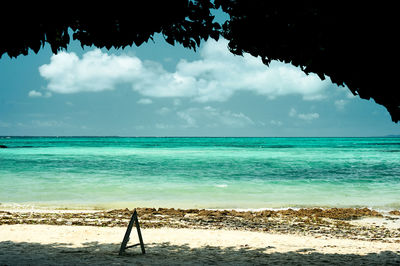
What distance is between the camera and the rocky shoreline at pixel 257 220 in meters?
9.65

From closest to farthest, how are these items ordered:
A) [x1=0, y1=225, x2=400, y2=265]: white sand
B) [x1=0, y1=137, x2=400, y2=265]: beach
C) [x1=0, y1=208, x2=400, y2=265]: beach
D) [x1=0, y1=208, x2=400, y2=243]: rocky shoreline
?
[x1=0, y1=225, x2=400, y2=265]: white sand, [x1=0, y1=208, x2=400, y2=265]: beach, [x1=0, y1=137, x2=400, y2=265]: beach, [x1=0, y1=208, x2=400, y2=243]: rocky shoreline

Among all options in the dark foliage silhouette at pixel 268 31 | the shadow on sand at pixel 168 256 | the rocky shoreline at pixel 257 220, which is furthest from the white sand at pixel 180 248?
the dark foliage silhouette at pixel 268 31

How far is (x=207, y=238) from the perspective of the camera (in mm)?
8672

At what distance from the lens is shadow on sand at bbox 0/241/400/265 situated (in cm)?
651

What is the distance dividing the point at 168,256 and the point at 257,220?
451 centimetres

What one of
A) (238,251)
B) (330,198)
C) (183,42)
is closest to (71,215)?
(238,251)

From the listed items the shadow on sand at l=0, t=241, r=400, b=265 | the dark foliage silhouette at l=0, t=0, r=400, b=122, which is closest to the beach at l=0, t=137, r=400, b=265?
the shadow on sand at l=0, t=241, r=400, b=265

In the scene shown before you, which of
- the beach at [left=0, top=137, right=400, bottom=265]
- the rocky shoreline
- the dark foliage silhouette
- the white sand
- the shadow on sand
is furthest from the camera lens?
the rocky shoreline

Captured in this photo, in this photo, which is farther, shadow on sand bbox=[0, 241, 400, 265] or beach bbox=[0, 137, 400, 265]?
beach bbox=[0, 137, 400, 265]

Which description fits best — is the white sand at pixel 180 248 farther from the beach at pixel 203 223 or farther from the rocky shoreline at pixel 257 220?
the rocky shoreline at pixel 257 220

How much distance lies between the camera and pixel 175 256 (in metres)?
7.07

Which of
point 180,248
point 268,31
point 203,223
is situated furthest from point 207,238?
point 268,31

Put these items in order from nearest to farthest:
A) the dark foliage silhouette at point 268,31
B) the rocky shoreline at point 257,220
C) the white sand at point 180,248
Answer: the dark foliage silhouette at point 268,31 → the white sand at point 180,248 → the rocky shoreline at point 257,220

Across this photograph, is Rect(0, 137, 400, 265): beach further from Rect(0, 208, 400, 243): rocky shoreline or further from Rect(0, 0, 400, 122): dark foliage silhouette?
Rect(0, 0, 400, 122): dark foliage silhouette
